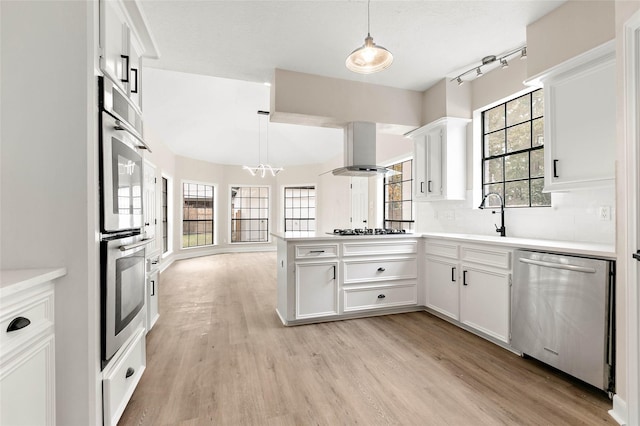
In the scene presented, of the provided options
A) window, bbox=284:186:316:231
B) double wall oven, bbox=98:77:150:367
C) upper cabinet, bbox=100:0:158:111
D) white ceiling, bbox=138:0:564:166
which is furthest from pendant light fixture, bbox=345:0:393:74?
window, bbox=284:186:316:231

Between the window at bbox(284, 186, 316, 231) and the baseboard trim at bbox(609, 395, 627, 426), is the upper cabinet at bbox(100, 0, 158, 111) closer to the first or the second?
the baseboard trim at bbox(609, 395, 627, 426)

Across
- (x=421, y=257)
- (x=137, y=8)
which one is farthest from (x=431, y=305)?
(x=137, y=8)

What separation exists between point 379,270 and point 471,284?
958 millimetres

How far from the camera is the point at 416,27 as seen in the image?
2682mm

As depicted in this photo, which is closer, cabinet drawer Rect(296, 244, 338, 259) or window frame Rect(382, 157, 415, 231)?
cabinet drawer Rect(296, 244, 338, 259)

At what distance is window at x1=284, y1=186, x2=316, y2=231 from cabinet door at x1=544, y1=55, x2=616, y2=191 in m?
7.39

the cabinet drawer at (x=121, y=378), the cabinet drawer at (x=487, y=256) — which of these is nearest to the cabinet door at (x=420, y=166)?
the cabinet drawer at (x=487, y=256)

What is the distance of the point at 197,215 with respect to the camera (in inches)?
330

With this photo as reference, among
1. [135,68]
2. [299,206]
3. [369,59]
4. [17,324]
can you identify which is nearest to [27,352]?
[17,324]

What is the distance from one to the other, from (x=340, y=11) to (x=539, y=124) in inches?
89.2

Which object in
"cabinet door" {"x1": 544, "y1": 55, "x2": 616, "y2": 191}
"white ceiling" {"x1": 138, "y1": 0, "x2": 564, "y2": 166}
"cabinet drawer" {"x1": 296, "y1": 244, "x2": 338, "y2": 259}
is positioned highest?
"white ceiling" {"x1": 138, "y1": 0, "x2": 564, "y2": 166}

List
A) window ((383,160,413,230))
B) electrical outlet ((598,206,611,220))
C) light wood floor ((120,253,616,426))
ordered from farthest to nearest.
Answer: window ((383,160,413,230)) → electrical outlet ((598,206,611,220)) → light wood floor ((120,253,616,426))

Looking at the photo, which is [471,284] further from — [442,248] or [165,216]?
[165,216]

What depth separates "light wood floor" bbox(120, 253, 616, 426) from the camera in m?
1.73
